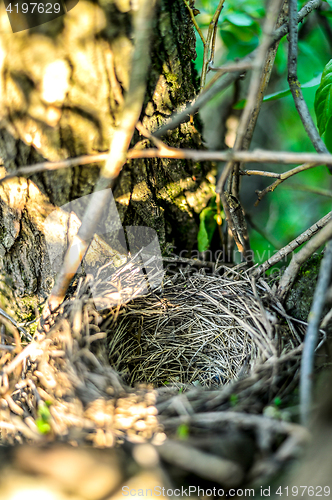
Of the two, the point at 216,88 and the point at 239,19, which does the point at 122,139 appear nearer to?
the point at 216,88

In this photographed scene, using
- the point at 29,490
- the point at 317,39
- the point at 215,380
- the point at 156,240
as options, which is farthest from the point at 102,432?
the point at 317,39

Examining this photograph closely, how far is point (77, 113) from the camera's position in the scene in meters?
0.93

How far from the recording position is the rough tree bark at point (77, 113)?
0.86 m

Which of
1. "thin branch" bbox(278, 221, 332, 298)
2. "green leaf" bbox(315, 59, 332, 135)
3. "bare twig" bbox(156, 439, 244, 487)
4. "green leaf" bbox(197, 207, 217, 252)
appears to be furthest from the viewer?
"green leaf" bbox(197, 207, 217, 252)

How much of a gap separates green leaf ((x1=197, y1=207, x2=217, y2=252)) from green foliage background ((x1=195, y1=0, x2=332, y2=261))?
0.31 metres

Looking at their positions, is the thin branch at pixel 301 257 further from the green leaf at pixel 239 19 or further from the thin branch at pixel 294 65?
the green leaf at pixel 239 19

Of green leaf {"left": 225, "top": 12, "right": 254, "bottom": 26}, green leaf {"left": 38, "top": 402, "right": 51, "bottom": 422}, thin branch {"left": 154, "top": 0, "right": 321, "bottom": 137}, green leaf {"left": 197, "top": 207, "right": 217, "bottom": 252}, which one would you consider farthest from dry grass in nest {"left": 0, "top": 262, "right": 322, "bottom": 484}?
green leaf {"left": 225, "top": 12, "right": 254, "bottom": 26}

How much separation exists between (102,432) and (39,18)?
1057mm

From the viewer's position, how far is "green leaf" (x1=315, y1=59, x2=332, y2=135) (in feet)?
3.23

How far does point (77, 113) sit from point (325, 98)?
2.67ft

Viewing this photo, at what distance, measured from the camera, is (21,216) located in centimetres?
101

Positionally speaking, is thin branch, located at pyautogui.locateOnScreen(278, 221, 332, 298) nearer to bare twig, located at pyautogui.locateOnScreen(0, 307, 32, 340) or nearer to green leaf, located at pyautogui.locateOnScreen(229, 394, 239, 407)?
green leaf, located at pyautogui.locateOnScreen(229, 394, 239, 407)

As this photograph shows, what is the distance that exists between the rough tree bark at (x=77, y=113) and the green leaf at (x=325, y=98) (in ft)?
1.44

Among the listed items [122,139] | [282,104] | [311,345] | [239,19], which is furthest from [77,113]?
[282,104]
